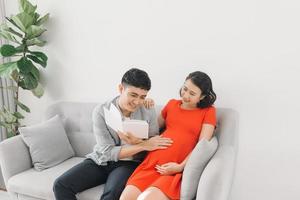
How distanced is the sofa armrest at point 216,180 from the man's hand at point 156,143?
313mm

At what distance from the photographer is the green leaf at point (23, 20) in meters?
2.61

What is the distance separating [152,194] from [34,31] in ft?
5.71

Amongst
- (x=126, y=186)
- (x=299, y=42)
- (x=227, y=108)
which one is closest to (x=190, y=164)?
(x=126, y=186)

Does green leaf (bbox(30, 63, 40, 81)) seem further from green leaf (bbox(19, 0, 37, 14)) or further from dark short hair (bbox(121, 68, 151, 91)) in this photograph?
dark short hair (bbox(121, 68, 151, 91))

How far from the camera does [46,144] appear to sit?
2.37 metres

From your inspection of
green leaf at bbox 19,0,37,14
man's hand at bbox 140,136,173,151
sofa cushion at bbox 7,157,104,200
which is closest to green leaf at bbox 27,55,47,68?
green leaf at bbox 19,0,37,14

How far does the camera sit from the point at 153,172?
1.89 m

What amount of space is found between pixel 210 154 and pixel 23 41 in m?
1.87

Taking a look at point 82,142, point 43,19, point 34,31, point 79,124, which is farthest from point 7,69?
point 82,142

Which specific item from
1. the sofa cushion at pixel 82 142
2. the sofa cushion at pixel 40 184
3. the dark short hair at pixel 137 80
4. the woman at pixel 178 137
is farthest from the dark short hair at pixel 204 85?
the sofa cushion at pixel 82 142

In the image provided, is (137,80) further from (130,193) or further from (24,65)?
(24,65)

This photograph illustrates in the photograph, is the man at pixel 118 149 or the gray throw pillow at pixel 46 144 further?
the gray throw pillow at pixel 46 144

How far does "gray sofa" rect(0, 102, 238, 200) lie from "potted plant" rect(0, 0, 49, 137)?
37 cm

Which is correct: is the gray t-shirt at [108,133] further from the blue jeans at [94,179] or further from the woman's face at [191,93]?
the woman's face at [191,93]
